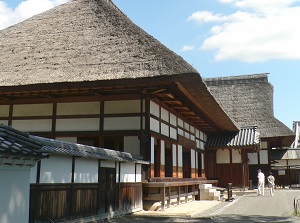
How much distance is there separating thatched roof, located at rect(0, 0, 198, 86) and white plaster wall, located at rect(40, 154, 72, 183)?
3357 mm

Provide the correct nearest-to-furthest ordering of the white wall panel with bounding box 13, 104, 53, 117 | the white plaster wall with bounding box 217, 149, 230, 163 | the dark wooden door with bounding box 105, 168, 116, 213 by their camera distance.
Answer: the dark wooden door with bounding box 105, 168, 116, 213 → the white wall panel with bounding box 13, 104, 53, 117 → the white plaster wall with bounding box 217, 149, 230, 163

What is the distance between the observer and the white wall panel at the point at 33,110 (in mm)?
12266

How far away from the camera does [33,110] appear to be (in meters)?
12.4

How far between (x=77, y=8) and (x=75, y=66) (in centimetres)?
430

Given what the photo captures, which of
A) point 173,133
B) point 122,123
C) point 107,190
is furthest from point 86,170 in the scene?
point 173,133

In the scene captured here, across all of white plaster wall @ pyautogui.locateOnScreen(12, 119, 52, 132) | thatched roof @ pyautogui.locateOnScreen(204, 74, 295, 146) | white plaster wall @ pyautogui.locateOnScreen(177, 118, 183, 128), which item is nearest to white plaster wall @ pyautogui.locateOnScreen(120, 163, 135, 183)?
white plaster wall @ pyautogui.locateOnScreen(12, 119, 52, 132)

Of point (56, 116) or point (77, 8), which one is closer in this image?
point (56, 116)

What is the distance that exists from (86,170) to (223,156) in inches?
614

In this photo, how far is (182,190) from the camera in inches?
566

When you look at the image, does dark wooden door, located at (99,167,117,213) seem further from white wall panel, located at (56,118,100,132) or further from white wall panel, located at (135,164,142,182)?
white wall panel, located at (56,118,100,132)

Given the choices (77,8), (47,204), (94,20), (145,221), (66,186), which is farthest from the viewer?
(77,8)

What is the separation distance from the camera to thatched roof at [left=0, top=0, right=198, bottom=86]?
10359 millimetres

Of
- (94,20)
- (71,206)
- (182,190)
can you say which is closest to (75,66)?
(94,20)

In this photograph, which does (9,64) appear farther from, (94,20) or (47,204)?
(47,204)
